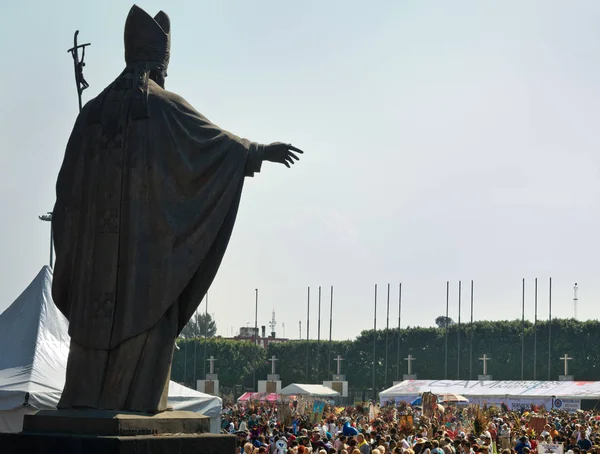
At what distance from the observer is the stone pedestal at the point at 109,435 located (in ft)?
17.8

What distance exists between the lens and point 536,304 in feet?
252

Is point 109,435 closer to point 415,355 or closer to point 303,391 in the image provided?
point 303,391

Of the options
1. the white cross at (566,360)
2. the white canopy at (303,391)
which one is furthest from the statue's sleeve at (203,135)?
the white cross at (566,360)

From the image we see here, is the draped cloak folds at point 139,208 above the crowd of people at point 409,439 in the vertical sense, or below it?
above

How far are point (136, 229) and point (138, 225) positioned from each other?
0.03 m

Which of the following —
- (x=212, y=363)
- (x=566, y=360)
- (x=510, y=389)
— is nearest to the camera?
(x=510, y=389)

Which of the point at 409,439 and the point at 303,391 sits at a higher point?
the point at 409,439

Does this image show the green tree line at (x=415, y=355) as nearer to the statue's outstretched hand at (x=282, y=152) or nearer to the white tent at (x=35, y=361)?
the white tent at (x=35, y=361)

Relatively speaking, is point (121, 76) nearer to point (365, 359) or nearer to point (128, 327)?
point (128, 327)

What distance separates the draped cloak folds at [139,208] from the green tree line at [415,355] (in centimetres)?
6975

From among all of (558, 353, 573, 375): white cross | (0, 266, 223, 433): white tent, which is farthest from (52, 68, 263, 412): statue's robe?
(558, 353, 573, 375): white cross

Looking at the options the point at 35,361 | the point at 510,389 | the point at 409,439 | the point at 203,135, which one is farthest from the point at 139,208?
the point at 510,389

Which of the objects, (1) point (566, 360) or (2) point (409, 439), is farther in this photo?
(1) point (566, 360)

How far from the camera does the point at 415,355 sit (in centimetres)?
8231
